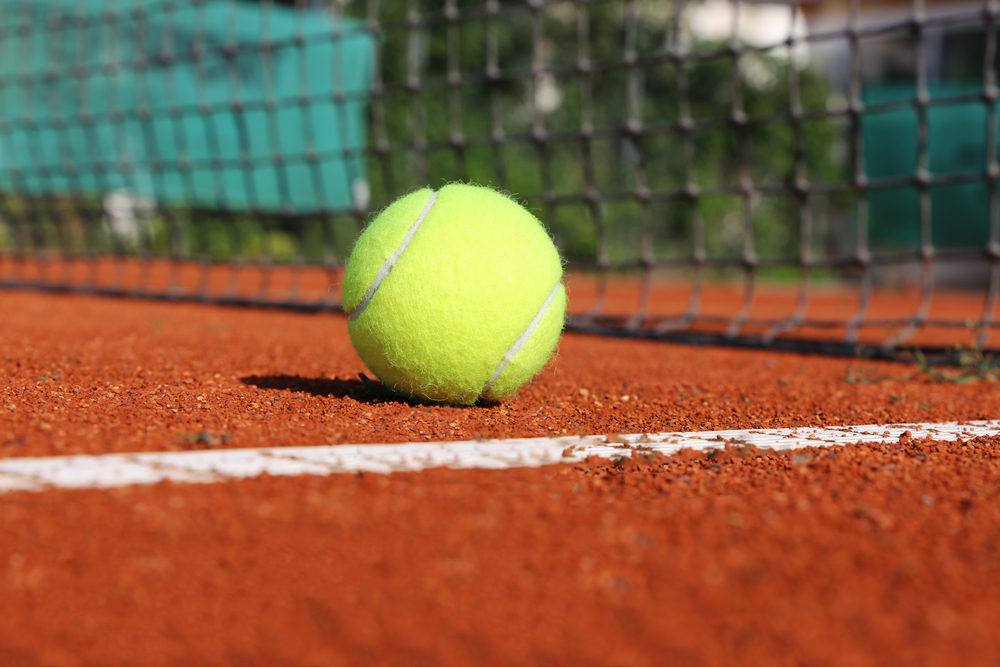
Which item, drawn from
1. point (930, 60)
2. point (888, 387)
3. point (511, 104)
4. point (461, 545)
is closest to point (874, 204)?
point (930, 60)

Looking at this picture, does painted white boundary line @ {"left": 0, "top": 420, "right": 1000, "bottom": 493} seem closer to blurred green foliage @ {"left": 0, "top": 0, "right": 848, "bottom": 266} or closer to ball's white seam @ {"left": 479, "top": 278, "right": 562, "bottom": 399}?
ball's white seam @ {"left": 479, "top": 278, "right": 562, "bottom": 399}

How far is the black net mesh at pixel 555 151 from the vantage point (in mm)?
4332

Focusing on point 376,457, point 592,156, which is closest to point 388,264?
point 376,457

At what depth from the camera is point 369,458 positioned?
166cm

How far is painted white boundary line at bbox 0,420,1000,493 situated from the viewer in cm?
147

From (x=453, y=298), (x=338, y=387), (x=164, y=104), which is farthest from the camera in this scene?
(x=164, y=104)

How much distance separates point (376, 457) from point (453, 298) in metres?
0.57

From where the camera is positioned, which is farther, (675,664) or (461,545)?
(461,545)

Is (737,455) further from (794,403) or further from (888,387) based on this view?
(888,387)

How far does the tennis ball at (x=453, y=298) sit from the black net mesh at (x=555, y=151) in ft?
3.32

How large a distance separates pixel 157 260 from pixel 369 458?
9.64m

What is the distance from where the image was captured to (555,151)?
1355cm

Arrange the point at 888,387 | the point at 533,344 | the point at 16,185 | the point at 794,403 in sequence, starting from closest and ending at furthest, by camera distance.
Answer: the point at 533,344 < the point at 794,403 < the point at 888,387 < the point at 16,185

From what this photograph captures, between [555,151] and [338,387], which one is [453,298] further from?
[555,151]
